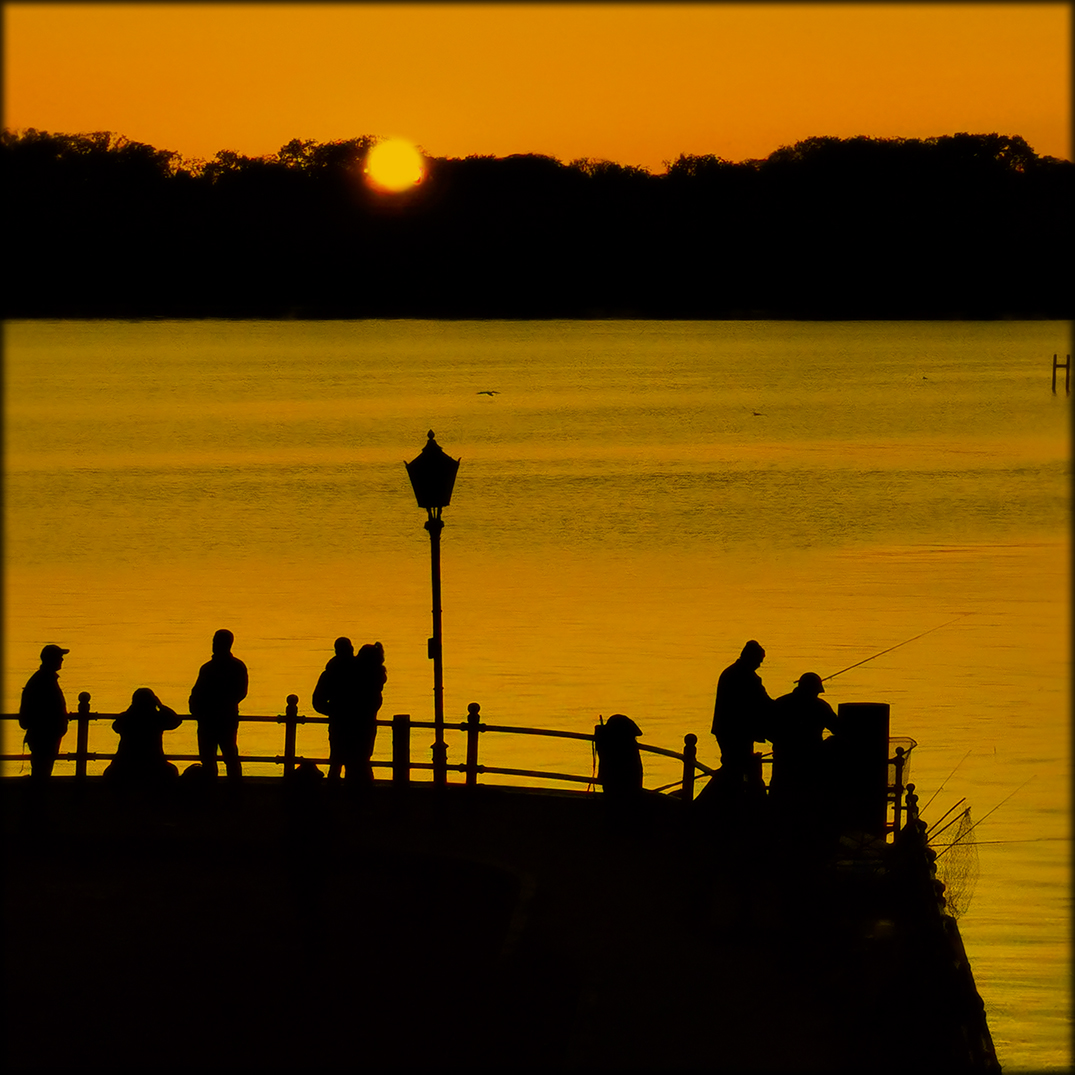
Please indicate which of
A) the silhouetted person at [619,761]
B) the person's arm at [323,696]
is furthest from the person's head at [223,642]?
the silhouetted person at [619,761]

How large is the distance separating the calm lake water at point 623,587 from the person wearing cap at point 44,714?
9034 mm

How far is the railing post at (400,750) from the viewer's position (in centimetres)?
1738

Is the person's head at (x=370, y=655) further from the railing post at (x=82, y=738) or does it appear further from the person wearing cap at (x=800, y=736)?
the person wearing cap at (x=800, y=736)

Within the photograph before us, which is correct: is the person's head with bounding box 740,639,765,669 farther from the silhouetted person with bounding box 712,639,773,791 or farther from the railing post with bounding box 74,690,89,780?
the railing post with bounding box 74,690,89,780

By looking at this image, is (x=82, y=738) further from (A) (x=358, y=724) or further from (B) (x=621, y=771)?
(B) (x=621, y=771)

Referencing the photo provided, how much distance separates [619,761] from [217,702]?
3576 mm

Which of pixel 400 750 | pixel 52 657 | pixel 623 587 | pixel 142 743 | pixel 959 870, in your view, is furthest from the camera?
pixel 623 587

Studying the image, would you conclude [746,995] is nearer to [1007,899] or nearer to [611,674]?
[1007,899]

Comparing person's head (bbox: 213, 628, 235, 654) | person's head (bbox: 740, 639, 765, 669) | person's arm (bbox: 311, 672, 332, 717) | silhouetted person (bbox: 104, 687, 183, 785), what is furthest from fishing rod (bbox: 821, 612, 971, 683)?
silhouetted person (bbox: 104, 687, 183, 785)

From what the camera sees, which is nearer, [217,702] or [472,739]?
[217,702]

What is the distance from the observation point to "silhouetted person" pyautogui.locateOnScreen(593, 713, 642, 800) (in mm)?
15930

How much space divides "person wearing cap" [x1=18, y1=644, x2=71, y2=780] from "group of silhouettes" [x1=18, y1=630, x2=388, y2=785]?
2 cm

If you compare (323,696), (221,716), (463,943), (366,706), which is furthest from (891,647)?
(463,943)

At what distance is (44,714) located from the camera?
1647 centimetres
